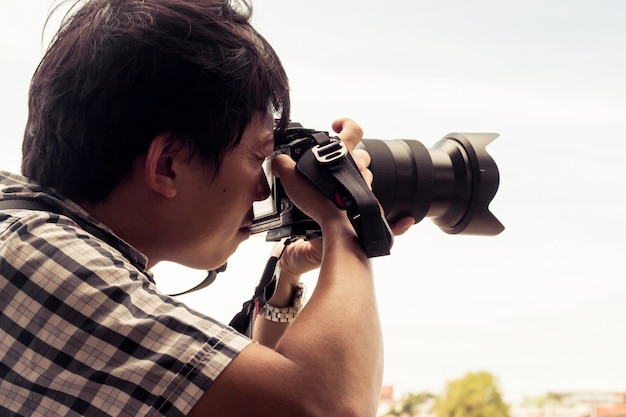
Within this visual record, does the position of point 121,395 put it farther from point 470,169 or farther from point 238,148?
point 470,169

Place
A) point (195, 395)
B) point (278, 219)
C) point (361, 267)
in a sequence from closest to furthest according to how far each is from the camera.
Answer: point (195, 395) → point (361, 267) → point (278, 219)

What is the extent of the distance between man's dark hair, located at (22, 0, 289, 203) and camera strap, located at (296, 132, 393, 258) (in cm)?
6

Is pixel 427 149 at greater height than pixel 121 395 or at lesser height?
greater

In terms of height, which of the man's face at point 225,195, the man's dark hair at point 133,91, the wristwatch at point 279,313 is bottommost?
the wristwatch at point 279,313

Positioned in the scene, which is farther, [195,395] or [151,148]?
[151,148]

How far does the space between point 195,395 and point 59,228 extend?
15 cm

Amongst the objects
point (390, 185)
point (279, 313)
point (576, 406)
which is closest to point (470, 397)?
point (576, 406)

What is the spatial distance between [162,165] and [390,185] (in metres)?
0.26

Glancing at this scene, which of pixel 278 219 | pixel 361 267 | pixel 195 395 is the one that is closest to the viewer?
pixel 195 395

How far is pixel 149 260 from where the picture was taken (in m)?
0.68

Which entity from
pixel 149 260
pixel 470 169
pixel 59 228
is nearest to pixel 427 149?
pixel 470 169

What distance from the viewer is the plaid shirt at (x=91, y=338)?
49cm

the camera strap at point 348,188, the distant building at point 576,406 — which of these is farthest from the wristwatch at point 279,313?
the distant building at point 576,406

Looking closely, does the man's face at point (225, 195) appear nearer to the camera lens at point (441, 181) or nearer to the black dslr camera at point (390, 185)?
the black dslr camera at point (390, 185)
